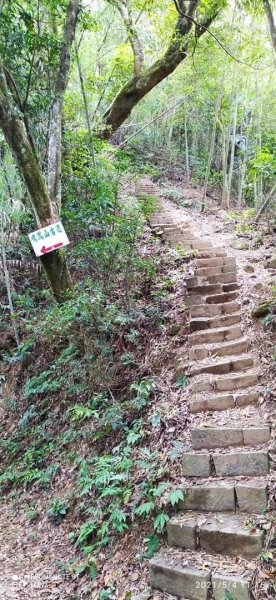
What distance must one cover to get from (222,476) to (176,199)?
10.9m

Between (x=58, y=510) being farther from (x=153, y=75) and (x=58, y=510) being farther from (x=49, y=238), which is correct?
(x=153, y=75)

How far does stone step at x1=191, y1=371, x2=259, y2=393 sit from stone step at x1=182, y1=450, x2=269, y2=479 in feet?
2.53

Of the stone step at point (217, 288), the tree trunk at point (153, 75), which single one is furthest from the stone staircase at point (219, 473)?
the tree trunk at point (153, 75)

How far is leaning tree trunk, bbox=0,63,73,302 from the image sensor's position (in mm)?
4934

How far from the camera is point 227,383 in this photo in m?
4.13

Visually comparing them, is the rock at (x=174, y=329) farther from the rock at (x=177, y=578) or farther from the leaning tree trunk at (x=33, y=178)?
the rock at (x=177, y=578)

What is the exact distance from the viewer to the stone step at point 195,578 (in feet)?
8.46

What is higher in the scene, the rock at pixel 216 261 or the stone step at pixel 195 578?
the rock at pixel 216 261

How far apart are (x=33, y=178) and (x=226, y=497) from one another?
13.6ft

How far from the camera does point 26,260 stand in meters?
8.02

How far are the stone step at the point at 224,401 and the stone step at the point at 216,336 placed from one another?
2.94 ft

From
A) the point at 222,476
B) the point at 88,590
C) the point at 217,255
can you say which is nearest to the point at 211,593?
the point at 222,476

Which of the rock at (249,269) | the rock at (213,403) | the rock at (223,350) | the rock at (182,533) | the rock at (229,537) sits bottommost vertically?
the rock at (182,533)

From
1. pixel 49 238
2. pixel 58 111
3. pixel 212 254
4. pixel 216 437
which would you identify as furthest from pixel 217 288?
pixel 58 111
